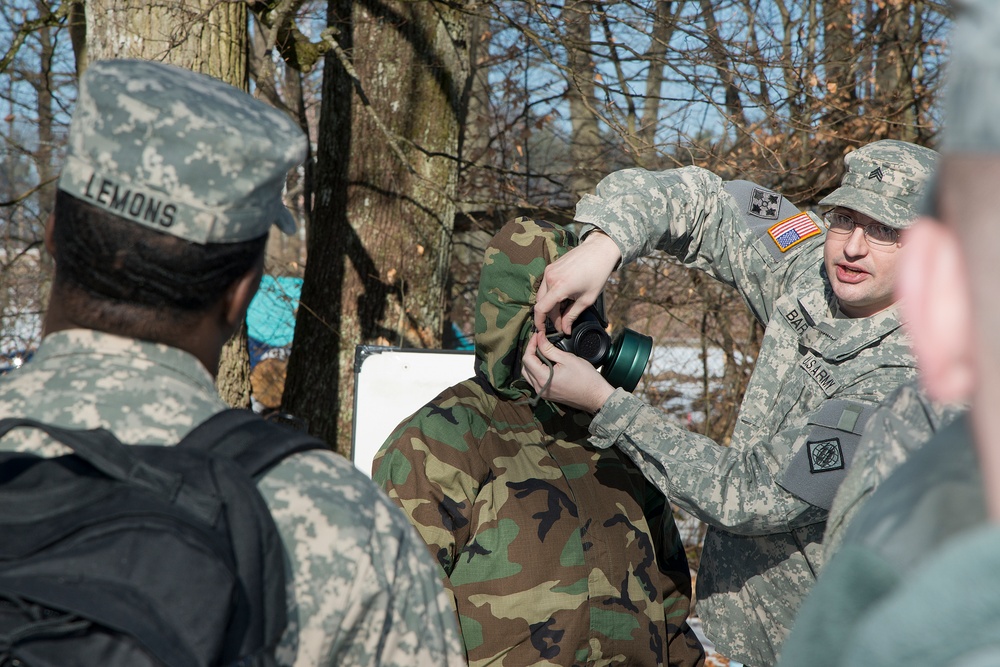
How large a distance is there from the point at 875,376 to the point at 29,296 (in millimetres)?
9218

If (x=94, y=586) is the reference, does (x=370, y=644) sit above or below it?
below

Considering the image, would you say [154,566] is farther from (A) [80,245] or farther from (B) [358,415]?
(B) [358,415]

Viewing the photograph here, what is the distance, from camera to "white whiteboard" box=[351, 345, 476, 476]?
12.1 feet

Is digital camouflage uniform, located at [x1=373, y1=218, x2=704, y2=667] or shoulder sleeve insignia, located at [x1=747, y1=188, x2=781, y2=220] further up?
shoulder sleeve insignia, located at [x1=747, y1=188, x2=781, y2=220]

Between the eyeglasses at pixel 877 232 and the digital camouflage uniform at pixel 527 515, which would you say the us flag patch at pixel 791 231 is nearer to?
the eyeglasses at pixel 877 232

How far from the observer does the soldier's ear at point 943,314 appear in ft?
2.21

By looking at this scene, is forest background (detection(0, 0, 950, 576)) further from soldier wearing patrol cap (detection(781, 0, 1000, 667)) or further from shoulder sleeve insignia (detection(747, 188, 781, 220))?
soldier wearing patrol cap (detection(781, 0, 1000, 667))

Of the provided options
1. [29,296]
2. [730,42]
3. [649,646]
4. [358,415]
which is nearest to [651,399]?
[730,42]

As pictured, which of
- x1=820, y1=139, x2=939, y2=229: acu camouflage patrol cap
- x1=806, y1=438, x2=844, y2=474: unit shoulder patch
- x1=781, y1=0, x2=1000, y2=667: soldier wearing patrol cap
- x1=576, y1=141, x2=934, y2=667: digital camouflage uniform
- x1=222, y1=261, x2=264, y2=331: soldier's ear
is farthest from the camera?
x1=820, y1=139, x2=939, y2=229: acu camouflage patrol cap

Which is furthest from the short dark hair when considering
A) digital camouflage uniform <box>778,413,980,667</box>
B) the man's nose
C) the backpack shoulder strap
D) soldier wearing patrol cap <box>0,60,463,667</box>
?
the man's nose

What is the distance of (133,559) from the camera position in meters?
0.98

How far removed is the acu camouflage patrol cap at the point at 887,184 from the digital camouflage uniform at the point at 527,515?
789 millimetres

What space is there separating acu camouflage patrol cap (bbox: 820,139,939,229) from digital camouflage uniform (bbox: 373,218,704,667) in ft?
2.59

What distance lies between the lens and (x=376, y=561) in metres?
1.17
